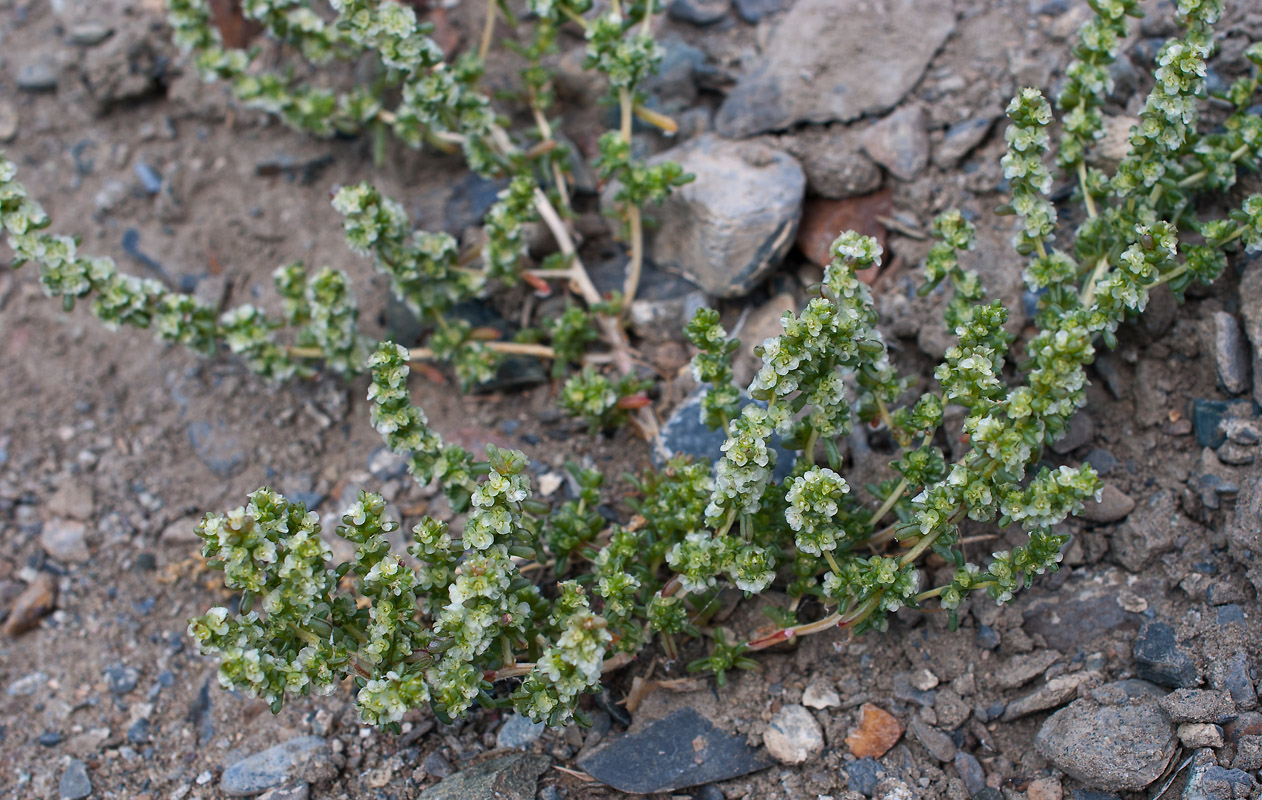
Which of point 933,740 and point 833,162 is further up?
point 833,162

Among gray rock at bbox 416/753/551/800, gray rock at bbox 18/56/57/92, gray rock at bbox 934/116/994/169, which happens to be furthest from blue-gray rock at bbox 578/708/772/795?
gray rock at bbox 18/56/57/92

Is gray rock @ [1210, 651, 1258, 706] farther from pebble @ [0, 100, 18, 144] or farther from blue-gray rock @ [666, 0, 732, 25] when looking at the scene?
pebble @ [0, 100, 18, 144]

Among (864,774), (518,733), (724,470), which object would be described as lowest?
(518,733)

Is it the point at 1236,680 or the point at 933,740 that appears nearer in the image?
the point at 1236,680

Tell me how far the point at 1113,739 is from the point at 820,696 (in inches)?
40.3

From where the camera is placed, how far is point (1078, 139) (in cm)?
412

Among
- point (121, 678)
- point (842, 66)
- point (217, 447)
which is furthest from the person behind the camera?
point (842, 66)

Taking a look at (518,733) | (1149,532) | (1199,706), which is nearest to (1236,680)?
(1199,706)

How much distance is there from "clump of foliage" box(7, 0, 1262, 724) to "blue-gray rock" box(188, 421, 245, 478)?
625 millimetres

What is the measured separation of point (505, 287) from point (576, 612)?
83.6 inches

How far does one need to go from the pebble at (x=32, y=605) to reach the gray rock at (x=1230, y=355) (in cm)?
520

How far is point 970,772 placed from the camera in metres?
3.62

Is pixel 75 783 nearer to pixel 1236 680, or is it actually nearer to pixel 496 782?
pixel 496 782

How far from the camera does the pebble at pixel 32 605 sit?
4.47 meters
